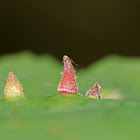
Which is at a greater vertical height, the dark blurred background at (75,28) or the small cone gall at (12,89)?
the dark blurred background at (75,28)

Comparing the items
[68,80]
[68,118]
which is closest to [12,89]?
[68,80]

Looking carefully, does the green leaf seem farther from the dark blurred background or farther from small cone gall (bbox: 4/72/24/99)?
the dark blurred background

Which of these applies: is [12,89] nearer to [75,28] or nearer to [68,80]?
[68,80]

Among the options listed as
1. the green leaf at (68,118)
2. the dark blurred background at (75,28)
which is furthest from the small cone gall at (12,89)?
the dark blurred background at (75,28)

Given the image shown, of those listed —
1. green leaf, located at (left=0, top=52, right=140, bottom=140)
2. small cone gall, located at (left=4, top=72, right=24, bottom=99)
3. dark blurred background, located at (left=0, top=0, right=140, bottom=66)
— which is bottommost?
green leaf, located at (left=0, top=52, right=140, bottom=140)

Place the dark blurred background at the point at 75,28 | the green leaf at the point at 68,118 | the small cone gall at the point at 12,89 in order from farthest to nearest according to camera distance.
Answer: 1. the dark blurred background at the point at 75,28
2. the small cone gall at the point at 12,89
3. the green leaf at the point at 68,118

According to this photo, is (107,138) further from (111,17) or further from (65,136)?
(111,17)

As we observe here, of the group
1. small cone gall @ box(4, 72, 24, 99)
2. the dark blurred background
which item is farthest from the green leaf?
the dark blurred background

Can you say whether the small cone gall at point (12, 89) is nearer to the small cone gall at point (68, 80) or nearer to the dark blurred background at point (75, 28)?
the small cone gall at point (68, 80)
